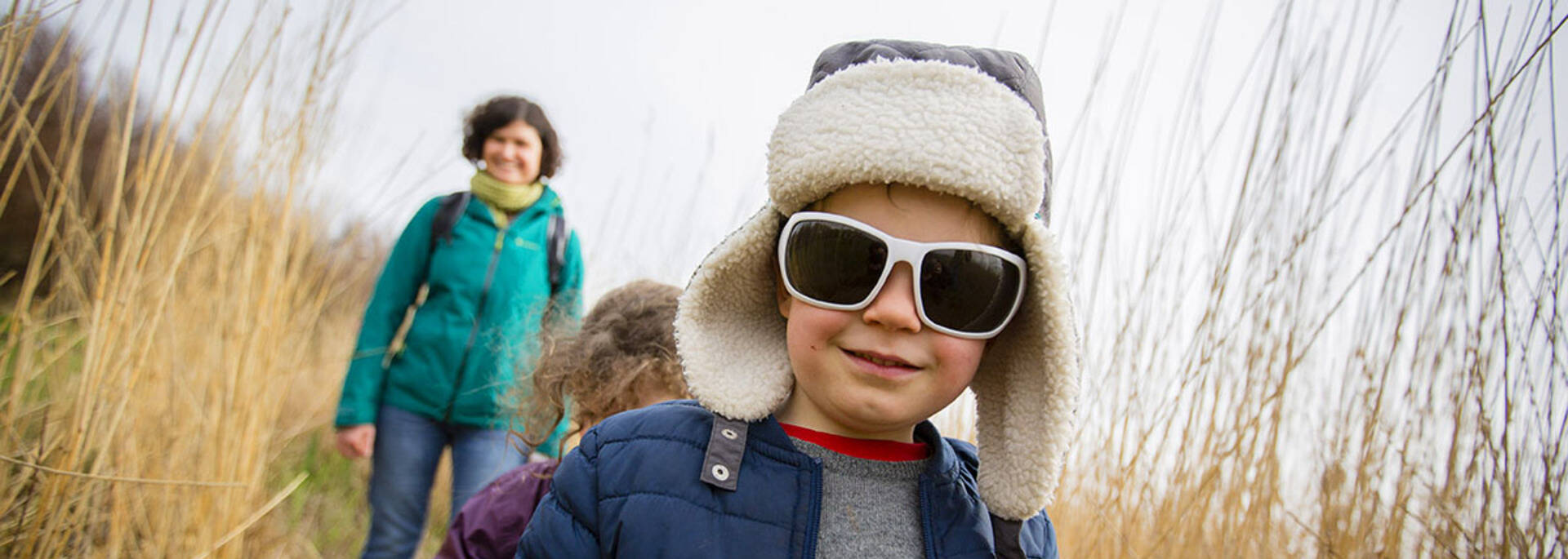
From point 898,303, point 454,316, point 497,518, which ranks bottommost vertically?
point 497,518

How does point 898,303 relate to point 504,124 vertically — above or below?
below

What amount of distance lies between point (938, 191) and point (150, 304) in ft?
4.67

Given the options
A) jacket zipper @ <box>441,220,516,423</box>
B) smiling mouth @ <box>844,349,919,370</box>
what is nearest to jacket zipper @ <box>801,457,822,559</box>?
smiling mouth @ <box>844,349,919,370</box>

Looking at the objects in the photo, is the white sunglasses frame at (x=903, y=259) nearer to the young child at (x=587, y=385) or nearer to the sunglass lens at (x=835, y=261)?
the sunglass lens at (x=835, y=261)

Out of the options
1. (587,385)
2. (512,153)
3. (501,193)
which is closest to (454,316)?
(501,193)

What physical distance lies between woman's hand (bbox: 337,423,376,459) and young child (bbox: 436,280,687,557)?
89 centimetres

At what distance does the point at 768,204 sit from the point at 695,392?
0.24 m

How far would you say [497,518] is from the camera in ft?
4.94

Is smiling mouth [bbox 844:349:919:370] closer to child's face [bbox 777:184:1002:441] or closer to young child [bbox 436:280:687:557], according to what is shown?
child's face [bbox 777:184:1002:441]

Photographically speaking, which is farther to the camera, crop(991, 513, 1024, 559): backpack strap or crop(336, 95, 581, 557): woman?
crop(336, 95, 581, 557): woman

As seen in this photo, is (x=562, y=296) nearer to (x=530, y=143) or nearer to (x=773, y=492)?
(x=530, y=143)

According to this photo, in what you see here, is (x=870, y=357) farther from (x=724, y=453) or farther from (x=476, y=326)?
(x=476, y=326)

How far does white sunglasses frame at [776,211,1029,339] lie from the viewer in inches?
36.9

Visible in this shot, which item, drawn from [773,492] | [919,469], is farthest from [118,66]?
[919,469]
